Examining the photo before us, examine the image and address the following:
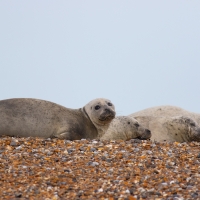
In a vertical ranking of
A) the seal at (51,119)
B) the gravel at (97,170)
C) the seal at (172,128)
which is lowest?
the seal at (172,128)

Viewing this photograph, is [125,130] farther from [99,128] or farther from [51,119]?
[51,119]

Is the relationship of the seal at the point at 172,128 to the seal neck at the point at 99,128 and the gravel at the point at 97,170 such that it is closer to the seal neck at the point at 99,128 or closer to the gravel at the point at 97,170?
the seal neck at the point at 99,128

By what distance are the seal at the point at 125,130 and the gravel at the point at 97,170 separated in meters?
2.87

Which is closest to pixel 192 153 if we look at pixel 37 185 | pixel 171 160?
pixel 171 160

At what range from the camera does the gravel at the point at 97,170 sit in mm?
6516

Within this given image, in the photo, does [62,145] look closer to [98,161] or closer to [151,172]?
[98,161]

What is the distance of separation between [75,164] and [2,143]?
1.82 metres

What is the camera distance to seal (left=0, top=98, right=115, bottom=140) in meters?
10.4

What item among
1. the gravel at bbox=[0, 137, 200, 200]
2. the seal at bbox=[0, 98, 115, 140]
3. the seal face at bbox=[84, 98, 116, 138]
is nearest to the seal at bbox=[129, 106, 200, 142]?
the seal face at bbox=[84, 98, 116, 138]

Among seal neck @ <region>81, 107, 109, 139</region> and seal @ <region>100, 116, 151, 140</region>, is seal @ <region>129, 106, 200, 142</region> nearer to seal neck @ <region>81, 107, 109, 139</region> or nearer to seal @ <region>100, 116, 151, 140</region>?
seal @ <region>100, 116, 151, 140</region>

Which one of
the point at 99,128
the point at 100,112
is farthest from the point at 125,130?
the point at 100,112

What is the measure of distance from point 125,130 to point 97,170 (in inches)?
201

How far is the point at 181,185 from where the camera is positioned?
677 cm

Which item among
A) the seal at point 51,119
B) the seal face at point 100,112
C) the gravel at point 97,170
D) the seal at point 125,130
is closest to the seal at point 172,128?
the seal at point 125,130
